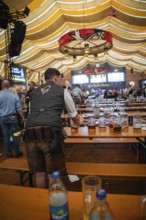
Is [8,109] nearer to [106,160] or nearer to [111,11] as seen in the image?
[106,160]

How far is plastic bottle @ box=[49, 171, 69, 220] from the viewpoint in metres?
0.68

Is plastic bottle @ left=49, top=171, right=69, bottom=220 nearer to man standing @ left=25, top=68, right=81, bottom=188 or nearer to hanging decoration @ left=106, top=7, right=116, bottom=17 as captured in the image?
man standing @ left=25, top=68, right=81, bottom=188

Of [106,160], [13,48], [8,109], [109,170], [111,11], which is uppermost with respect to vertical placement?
[111,11]

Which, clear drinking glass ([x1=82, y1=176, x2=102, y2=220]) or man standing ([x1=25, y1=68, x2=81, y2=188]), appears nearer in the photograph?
clear drinking glass ([x1=82, y1=176, x2=102, y2=220])

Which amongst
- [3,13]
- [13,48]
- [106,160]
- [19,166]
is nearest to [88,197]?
[19,166]

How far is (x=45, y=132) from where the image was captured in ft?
5.04

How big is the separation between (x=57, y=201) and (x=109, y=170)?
1433 mm

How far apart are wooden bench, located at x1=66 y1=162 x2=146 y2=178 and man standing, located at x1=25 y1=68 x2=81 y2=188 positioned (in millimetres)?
502

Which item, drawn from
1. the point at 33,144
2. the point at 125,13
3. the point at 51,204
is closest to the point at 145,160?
the point at 33,144

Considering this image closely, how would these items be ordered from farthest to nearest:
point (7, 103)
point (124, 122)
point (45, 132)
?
point (7, 103) < point (124, 122) < point (45, 132)

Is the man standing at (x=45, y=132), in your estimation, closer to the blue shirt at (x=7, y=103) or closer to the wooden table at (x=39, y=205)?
the wooden table at (x=39, y=205)

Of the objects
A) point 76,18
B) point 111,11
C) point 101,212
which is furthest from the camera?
point 76,18

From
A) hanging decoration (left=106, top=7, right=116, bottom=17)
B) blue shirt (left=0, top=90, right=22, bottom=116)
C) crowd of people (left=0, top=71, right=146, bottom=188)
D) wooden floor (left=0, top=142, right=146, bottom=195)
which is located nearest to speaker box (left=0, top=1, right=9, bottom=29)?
blue shirt (left=0, top=90, right=22, bottom=116)

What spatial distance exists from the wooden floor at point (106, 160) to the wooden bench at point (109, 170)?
18 cm
